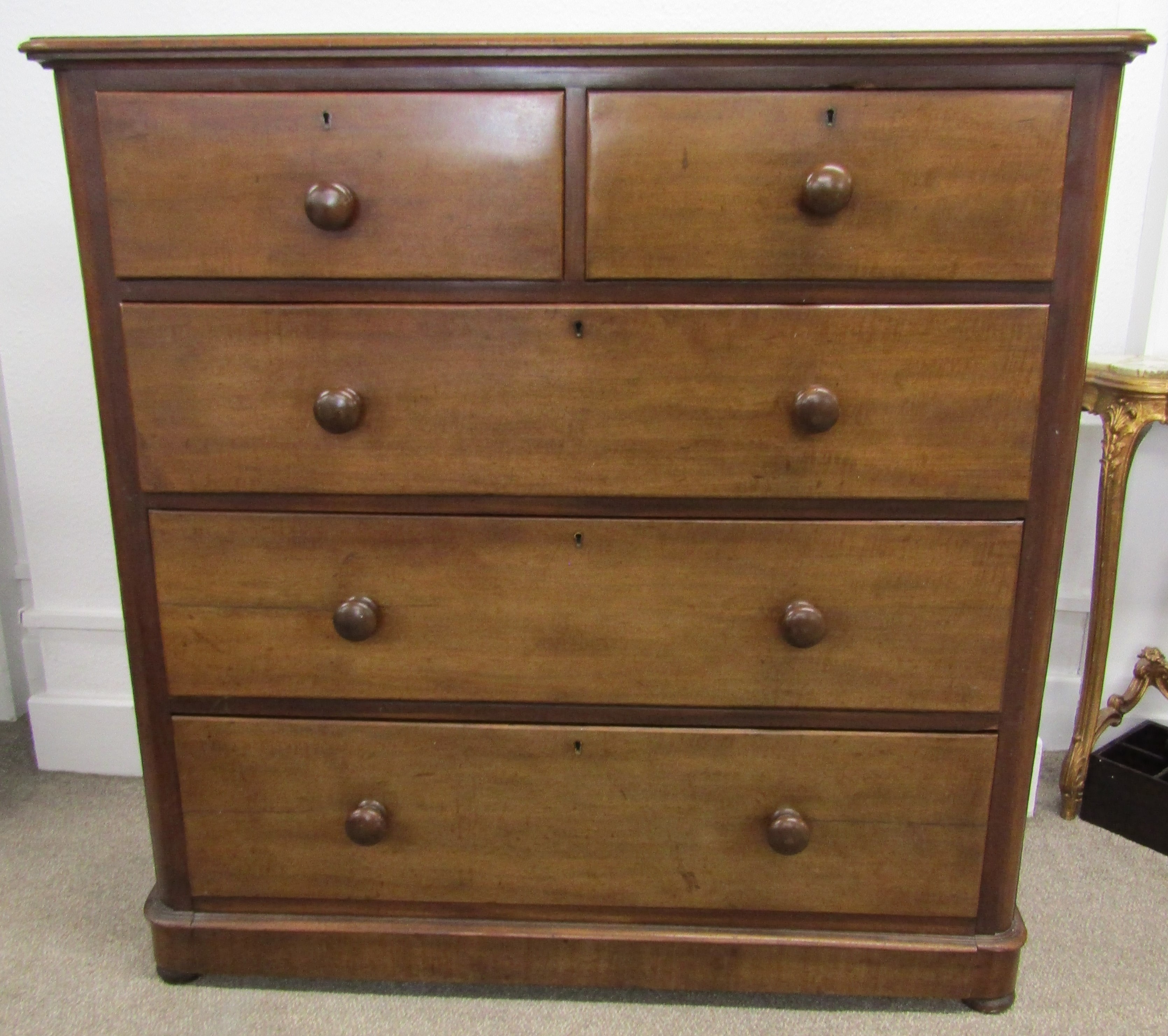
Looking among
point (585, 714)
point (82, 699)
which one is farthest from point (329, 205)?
point (82, 699)

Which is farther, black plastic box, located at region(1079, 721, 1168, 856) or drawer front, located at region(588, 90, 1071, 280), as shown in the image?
black plastic box, located at region(1079, 721, 1168, 856)

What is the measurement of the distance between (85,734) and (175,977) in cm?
64

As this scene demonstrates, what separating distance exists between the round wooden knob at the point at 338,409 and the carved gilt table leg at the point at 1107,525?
1.11m

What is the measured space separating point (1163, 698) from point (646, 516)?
1286 millimetres

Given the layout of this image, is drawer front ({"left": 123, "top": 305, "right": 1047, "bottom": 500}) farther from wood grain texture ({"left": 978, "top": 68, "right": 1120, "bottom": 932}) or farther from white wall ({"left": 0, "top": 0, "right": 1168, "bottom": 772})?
white wall ({"left": 0, "top": 0, "right": 1168, "bottom": 772})

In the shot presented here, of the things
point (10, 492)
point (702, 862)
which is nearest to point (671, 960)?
point (702, 862)

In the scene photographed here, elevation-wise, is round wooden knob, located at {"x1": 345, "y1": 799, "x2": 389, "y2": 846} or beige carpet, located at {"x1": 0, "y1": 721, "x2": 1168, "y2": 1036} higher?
round wooden knob, located at {"x1": 345, "y1": 799, "x2": 389, "y2": 846}

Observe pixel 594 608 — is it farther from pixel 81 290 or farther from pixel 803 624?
pixel 81 290

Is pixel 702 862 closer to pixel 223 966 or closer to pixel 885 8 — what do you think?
pixel 223 966

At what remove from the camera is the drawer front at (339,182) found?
0.98 m

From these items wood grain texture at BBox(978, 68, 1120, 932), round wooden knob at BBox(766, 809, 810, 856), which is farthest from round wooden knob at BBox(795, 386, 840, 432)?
round wooden knob at BBox(766, 809, 810, 856)

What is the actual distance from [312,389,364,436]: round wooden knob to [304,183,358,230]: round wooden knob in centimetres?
17

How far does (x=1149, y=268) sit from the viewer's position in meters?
1.58

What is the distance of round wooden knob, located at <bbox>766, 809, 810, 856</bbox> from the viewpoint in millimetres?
1149
